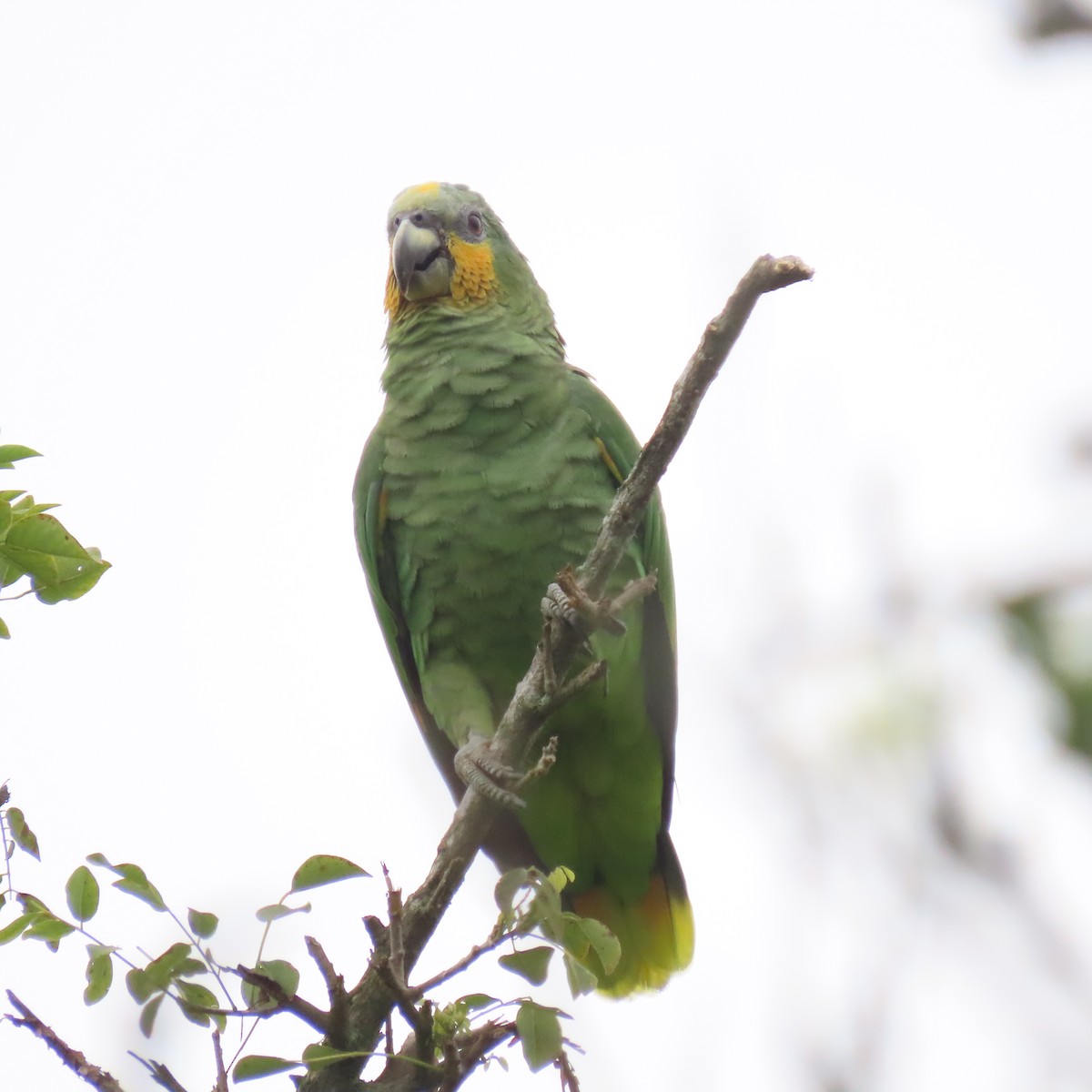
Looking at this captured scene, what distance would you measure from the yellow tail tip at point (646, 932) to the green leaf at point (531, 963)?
168cm

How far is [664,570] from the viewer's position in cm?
404

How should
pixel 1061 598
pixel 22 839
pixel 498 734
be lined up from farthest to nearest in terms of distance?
1. pixel 498 734
2. pixel 22 839
3. pixel 1061 598

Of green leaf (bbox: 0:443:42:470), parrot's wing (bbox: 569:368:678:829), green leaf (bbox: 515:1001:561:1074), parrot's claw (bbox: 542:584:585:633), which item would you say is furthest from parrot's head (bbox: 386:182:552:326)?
green leaf (bbox: 515:1001:561:1074)

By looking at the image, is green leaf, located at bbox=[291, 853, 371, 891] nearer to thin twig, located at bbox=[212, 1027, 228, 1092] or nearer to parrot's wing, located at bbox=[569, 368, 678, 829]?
thin twig, located at bbox=[212, 1027, 228, 1092]

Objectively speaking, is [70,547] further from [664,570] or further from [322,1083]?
[664,570]

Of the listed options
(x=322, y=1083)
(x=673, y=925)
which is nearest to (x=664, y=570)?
(x=673, y=925)

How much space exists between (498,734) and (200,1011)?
0.92m

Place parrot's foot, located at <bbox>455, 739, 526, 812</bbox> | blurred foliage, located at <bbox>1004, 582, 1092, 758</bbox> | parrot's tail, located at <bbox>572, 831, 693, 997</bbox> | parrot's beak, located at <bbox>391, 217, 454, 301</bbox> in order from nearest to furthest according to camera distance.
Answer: blurred foliage, located at <bbox>1004, 582, 1092, 758</bbox> → parrot's foot, located at <bbox>455, 739, 526, 812</bbox> → parrot's tail, located at <bbox>572, 831, 693, 997</bbox> → parrot's beak, located at <bbox>391, 217, 454, 301</bbox>

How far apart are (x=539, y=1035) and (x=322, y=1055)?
0.41 m

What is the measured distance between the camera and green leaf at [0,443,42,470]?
2.09 m

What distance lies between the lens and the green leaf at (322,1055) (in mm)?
2182

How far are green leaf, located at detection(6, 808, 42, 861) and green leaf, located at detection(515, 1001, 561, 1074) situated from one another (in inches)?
31.1

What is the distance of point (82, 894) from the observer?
2.08 m

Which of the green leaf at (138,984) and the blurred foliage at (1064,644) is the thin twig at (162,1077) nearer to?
the green leaf at (138,984)
